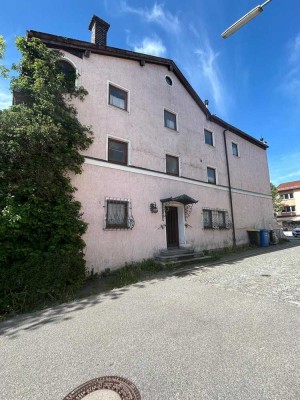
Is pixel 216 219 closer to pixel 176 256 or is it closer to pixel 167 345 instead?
pixel 176 256

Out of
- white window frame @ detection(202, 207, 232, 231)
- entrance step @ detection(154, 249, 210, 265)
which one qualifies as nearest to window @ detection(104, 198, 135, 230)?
entrance step @ detection(154, 249, 210, 265)

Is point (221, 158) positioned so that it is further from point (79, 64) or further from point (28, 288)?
point (28, 288)

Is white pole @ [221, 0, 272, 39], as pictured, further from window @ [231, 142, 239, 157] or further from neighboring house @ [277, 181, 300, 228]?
neighboring house @ [277, 181, 300, 228]

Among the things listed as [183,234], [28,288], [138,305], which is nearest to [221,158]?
[183,234]

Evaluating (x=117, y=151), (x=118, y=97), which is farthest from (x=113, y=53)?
(x=117, y=151)

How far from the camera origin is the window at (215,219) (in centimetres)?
1434

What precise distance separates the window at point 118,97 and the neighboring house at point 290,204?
46596mm

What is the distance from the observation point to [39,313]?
209 inches

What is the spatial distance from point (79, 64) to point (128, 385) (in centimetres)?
1222

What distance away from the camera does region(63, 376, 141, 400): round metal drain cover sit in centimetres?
251

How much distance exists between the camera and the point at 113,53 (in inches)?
464

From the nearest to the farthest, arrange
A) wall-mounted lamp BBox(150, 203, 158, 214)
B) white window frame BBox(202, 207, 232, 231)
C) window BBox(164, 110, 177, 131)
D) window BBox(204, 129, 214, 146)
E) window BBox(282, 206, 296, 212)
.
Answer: wall-mounted lamp BBox(150, 203, 158, 214) < window BBox(164, 110, 177, 131) < white window frame BBox(202, 207, 232, 231) < window BBox(204, 129, 214, 146) < window BBox(282, 206, 296, 212)

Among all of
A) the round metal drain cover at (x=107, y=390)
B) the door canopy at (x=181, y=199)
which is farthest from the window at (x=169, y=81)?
the round metal drain cover at (x=107, y=390)

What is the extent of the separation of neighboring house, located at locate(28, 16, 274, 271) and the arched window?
0.13 metres
